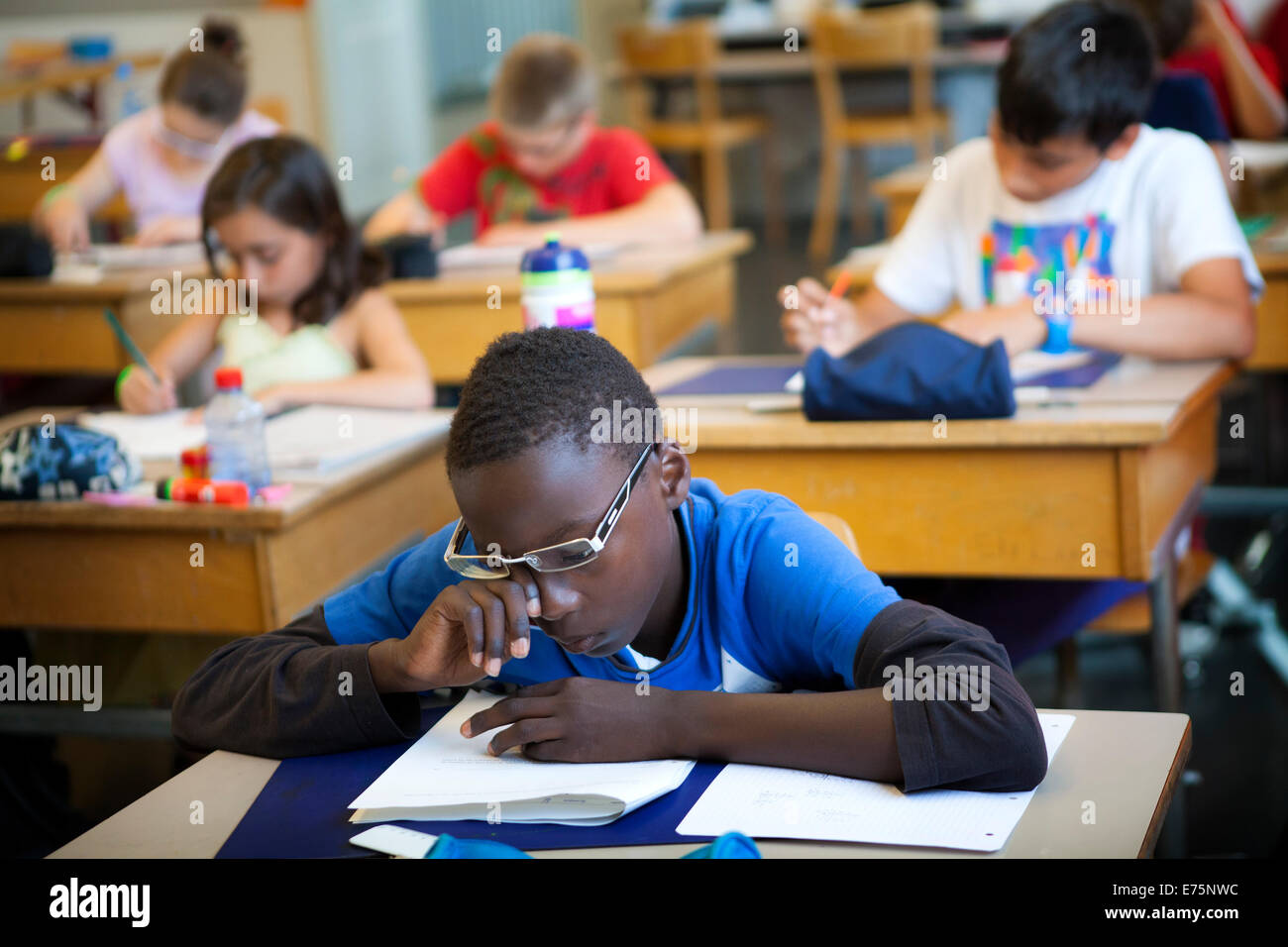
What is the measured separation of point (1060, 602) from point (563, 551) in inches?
43.4

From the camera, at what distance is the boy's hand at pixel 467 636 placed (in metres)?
1.05

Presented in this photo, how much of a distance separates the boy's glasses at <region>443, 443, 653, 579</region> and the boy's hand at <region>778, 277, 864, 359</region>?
1.05m

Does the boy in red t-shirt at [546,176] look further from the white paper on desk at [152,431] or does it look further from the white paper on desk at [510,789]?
the white paper on desk at [510,789]

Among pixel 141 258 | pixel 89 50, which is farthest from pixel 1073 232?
pixel 89 50

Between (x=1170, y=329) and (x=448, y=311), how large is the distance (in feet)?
5.04

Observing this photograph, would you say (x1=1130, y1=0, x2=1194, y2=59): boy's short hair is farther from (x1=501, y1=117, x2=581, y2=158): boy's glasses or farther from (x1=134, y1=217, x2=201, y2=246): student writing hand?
(x1=134, y1=217, x2=201, y2=246): student writing hand

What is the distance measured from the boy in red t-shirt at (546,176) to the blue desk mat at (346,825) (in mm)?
2360

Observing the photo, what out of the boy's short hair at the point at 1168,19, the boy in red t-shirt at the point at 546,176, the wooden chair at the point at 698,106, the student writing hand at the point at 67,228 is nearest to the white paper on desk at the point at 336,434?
the boy in red t-shirt at the point at 546,176

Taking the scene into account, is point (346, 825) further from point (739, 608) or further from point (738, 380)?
point (738, 380)

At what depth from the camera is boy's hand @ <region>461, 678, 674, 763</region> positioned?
1.05m

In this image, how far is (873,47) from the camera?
23.0ft

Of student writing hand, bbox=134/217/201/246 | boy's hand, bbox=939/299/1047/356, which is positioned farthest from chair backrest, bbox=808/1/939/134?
boy's hand, bbox=939/299/1047/356

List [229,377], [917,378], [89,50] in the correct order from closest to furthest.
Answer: [917,378] → [229,377] → [89,50]
